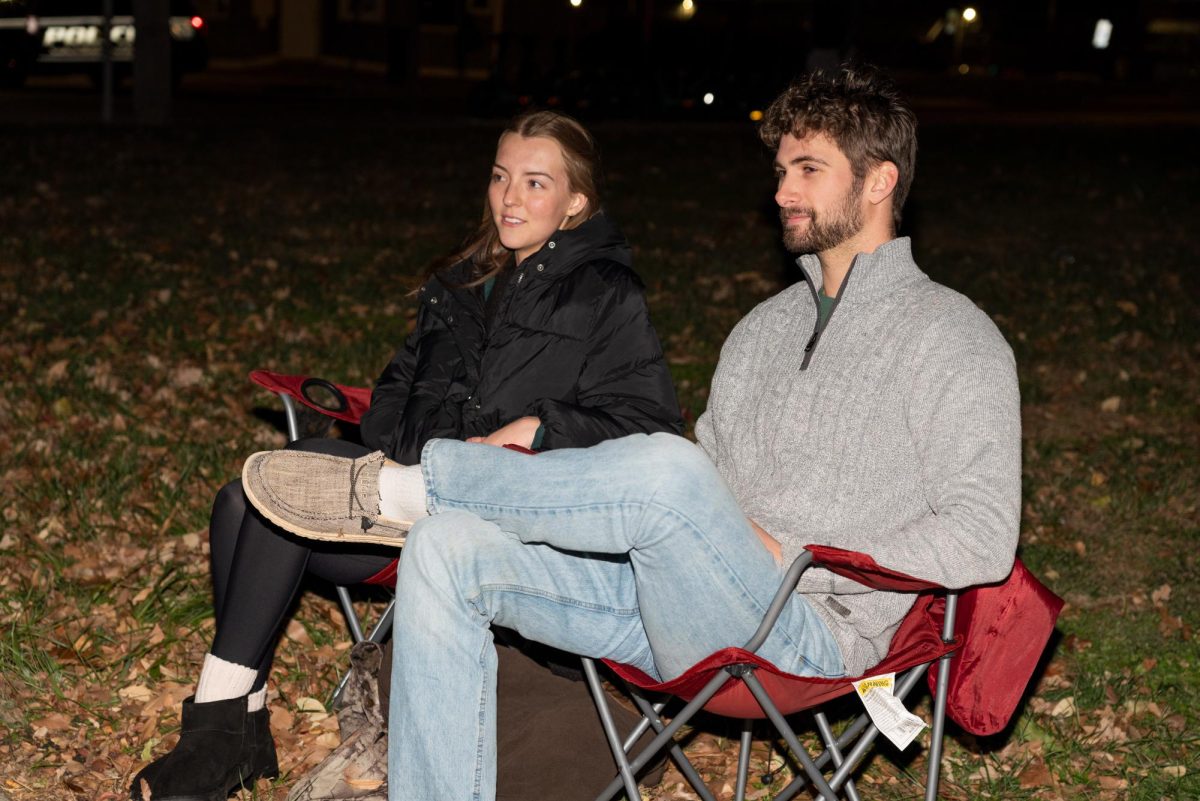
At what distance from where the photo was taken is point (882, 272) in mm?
3193

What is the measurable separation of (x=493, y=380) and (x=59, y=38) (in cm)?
2109

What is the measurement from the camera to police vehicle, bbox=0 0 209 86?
2158cm

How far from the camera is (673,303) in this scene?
9.05m

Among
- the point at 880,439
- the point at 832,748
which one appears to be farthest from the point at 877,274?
the point at 832,748

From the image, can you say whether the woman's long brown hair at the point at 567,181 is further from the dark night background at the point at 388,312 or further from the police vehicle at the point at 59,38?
the police vehicle at the point at 59,38

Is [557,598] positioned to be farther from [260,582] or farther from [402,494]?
[260,582]

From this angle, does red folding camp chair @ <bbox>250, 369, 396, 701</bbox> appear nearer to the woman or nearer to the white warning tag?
the woman

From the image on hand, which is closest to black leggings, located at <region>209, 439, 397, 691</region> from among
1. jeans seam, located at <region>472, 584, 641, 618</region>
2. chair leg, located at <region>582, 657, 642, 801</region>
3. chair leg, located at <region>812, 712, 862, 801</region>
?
jeans seam, located at <region>472, 584, 641, 618</region>

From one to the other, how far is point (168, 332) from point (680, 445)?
5600 millimetres

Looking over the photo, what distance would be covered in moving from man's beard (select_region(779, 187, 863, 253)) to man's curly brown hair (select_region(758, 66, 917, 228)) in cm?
6

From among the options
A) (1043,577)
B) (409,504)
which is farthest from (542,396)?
(1043,577)

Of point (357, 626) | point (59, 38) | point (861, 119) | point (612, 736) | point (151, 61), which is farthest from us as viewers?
point (59, 38)

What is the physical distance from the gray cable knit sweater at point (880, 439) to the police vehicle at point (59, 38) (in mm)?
20277

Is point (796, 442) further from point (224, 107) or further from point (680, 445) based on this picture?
point (224, 107)
